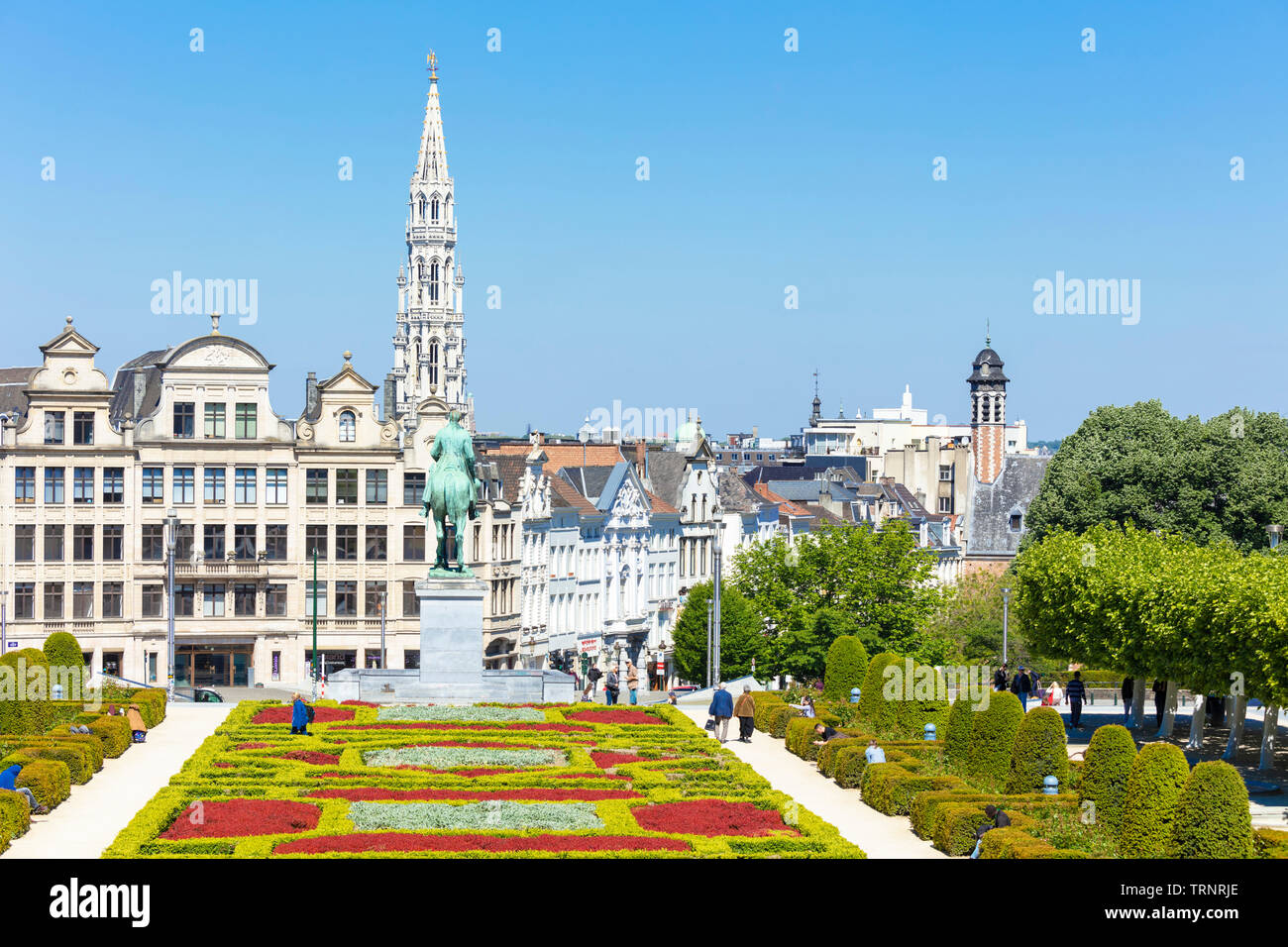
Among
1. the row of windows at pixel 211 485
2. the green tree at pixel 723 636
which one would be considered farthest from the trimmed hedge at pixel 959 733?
the row of windows at pixel 211 485

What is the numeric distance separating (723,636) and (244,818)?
58.6 metres

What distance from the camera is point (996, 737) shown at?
40062mm

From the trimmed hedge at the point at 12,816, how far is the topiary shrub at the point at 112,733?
1138 cm

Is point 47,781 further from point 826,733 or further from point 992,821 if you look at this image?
point 826,733

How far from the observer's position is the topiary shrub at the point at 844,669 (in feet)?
185

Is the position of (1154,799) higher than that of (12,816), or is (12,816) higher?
(1154,799)

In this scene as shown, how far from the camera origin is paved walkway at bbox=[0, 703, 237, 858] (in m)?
32.6

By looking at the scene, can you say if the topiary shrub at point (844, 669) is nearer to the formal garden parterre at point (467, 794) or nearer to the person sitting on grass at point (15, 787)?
the formal garden parterre at point (467, 794)

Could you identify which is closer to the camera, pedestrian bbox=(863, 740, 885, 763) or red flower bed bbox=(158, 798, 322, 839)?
red flower bed bbox=(158, 798, 322, 839)

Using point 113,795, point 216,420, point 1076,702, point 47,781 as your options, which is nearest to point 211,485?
point 216,420

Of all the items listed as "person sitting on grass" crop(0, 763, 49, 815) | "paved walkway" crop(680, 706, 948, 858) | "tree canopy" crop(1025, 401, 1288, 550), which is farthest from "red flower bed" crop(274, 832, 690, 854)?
"tree canopy" crop(1025, 401, 1288, 550)

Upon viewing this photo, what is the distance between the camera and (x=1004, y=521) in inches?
5896

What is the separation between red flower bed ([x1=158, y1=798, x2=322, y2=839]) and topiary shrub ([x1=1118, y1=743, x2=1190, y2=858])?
14.4m

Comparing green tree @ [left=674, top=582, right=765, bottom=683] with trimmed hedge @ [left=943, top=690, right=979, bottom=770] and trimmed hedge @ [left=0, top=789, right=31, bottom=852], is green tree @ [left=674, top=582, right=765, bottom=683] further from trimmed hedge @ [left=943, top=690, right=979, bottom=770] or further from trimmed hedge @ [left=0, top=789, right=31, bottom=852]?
trimmed hedge @ [left=0, top=789, right=31, bottom=852]
